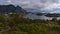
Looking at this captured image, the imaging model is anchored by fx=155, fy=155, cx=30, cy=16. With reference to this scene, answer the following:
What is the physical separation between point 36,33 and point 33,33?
39 cm

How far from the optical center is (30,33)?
2008cm

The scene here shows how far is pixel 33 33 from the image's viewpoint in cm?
1955

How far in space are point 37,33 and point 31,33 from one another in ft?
2.78

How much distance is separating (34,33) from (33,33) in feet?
0.69

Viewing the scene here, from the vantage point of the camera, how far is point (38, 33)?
19.9 metres

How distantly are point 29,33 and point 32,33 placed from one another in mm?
538

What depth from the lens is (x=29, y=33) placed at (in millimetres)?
20094

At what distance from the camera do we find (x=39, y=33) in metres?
19.8

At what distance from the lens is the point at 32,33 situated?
19.7 m

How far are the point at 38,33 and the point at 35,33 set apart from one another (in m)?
0.50

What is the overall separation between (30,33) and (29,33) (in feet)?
0.43

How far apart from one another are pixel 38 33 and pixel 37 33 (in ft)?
1.28

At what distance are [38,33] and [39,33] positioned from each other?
6.9 inches

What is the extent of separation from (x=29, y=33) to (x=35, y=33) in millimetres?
920
